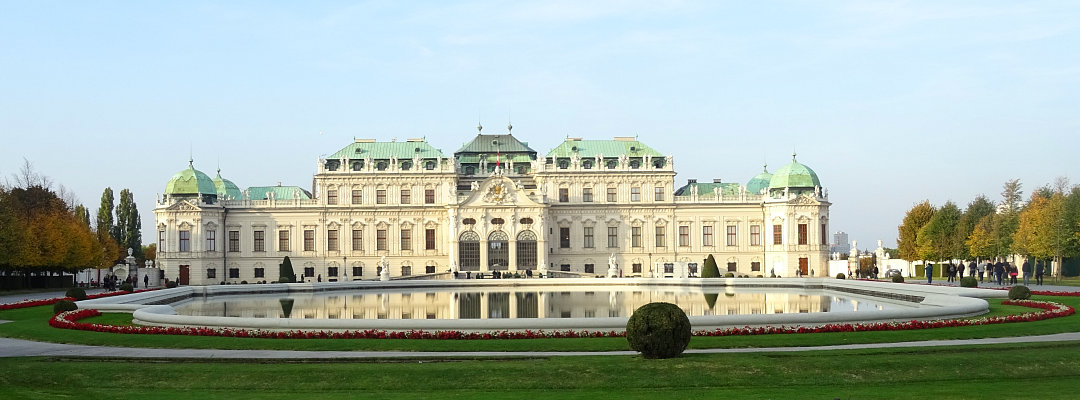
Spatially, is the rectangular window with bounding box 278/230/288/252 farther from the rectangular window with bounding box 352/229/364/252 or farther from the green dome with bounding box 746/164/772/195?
the green dome with bounding box 746/164/772/195

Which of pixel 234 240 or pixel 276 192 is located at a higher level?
pixel 276 192

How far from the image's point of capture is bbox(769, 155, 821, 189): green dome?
8806 centimetres

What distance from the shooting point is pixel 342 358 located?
21234 millimetres

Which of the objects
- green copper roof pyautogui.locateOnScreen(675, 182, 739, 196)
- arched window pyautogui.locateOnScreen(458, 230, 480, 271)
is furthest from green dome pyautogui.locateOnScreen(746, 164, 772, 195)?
arched window pyautogui.locateOnScreen(458, 230, 480, 271)

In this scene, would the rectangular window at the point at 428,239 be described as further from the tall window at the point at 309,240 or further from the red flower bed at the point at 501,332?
the red flower bed at the point at 501,332

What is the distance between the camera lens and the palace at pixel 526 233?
87.1 metres

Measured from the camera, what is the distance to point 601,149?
90.1 m

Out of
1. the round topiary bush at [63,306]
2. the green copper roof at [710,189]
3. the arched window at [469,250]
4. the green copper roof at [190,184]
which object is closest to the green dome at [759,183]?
the green copper roof at [710,189]

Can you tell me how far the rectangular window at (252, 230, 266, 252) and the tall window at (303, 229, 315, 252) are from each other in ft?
10.7

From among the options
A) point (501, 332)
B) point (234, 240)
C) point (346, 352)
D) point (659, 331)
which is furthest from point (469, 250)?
point (659, 331)

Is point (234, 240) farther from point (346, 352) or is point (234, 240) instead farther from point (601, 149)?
point (346, 352)

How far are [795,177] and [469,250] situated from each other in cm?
2686

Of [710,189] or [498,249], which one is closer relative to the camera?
[498,249]

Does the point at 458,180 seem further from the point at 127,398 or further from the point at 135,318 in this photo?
the point at 127,398
